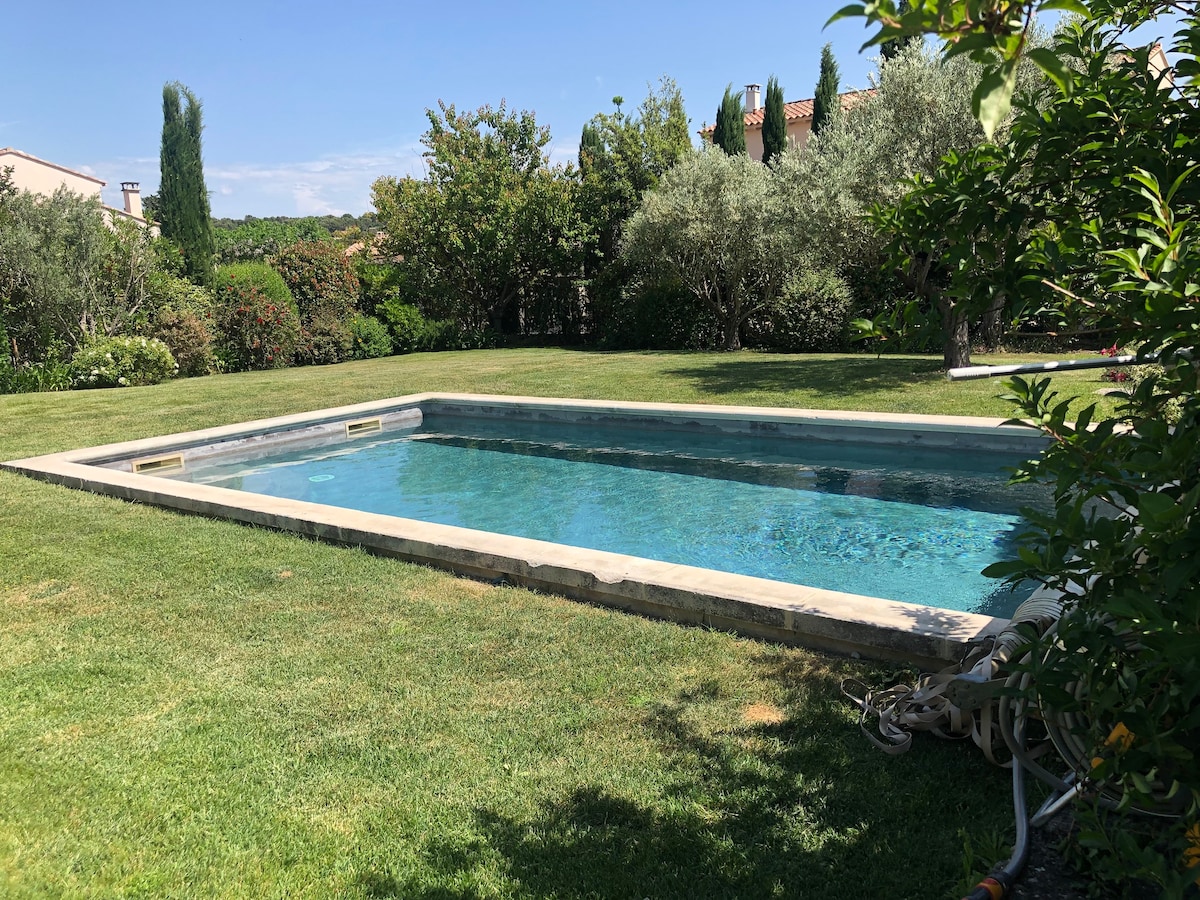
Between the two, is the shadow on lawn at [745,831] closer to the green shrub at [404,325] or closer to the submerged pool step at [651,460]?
the submerged pool step at [651,460]

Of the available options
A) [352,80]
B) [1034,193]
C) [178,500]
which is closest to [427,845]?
[1034,193]

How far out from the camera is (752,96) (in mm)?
36719

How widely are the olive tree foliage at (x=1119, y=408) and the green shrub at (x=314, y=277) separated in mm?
21940

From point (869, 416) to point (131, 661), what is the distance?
8.16 m

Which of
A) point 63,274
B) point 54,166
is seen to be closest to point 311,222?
point 54,166

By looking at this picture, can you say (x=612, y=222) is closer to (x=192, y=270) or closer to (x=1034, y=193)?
(x=192, y=270)

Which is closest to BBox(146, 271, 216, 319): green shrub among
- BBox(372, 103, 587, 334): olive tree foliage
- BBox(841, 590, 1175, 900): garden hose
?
BBox(372, 103, 587, 334): olive tree foliage

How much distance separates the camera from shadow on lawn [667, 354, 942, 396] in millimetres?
13008

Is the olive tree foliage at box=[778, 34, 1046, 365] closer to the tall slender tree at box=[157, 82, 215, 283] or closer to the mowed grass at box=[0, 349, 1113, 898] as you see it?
the mowed grass at box=[0, 349, 1113, 898]

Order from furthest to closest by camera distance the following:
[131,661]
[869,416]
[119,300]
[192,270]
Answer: [192,270] → [119,300] → [869,416] → [131,661]

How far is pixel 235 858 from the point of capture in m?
2.61

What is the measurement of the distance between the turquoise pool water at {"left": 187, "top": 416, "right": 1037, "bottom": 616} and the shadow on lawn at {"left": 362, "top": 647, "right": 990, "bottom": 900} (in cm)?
306

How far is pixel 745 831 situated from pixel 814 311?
1804 centimetres

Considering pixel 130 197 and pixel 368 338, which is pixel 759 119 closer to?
pixel 368 338
